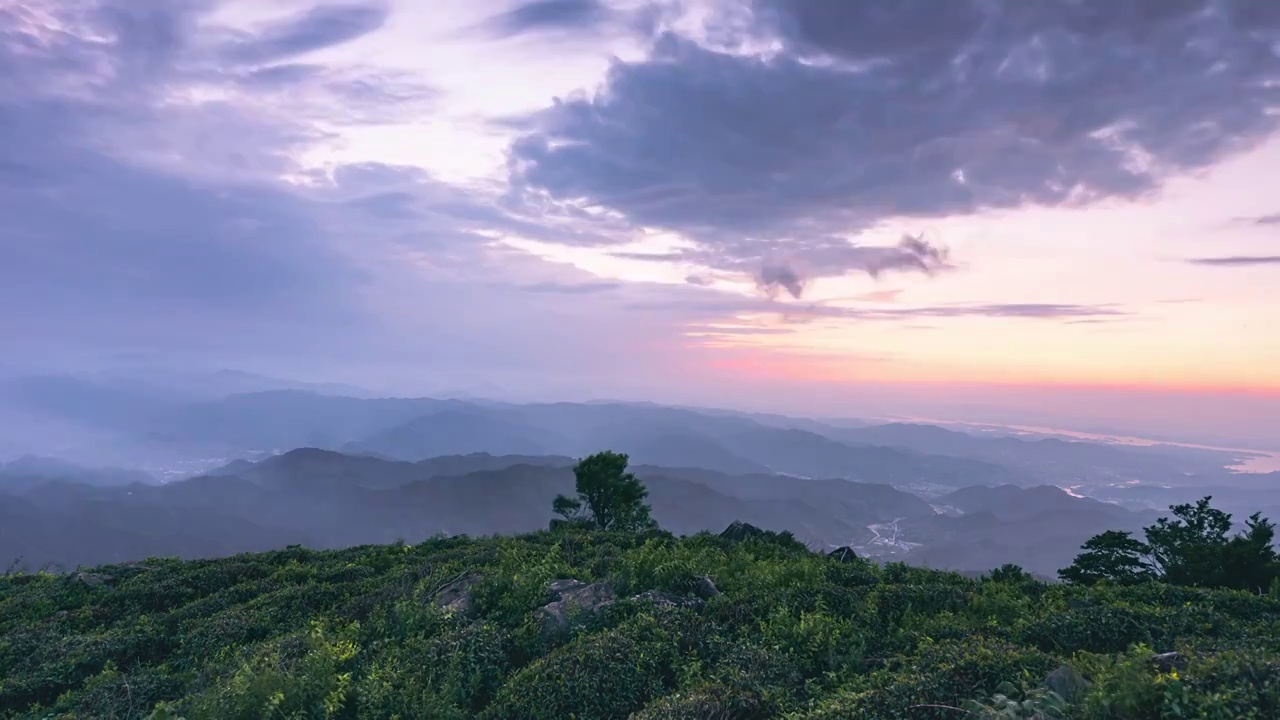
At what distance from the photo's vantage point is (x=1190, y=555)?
22.8 meters

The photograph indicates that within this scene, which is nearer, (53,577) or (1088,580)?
(53,577)

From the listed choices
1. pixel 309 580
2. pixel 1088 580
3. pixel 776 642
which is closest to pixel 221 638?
pixel 309 580

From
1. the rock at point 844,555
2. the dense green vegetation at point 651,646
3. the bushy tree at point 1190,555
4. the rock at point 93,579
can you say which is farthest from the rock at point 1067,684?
the rock at point 93,579

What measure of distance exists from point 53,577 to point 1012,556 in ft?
795

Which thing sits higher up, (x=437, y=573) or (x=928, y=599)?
(x=928, y=599)

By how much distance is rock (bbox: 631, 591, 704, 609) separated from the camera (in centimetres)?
1338

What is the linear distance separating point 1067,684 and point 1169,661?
1711 mm

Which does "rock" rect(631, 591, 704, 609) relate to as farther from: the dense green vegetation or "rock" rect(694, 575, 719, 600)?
"rock" rect(694, 575, 719, 600)

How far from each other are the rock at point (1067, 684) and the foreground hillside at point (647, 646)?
3cm

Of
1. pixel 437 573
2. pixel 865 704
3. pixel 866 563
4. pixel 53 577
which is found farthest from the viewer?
pixel 53 577

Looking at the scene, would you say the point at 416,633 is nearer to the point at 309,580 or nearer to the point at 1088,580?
the point at 309,580

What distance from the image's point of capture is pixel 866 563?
18.4 meters

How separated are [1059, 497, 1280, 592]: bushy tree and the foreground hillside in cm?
953

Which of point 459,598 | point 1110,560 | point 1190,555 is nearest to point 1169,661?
point 459,598
